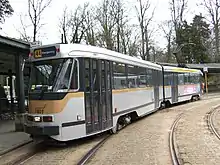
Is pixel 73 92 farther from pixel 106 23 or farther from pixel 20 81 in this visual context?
pixel 106 23

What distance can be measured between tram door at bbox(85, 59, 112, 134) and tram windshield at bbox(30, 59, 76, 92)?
0.68 meters

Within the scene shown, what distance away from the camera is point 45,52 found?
9344 mm

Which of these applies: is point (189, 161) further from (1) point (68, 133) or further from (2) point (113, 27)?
(2) point (113, 27)

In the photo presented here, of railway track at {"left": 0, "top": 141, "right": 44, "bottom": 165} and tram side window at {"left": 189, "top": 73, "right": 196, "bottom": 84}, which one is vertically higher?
tram side window at {"left": 189, "top": 73, "right": 196, "bottom": 84}

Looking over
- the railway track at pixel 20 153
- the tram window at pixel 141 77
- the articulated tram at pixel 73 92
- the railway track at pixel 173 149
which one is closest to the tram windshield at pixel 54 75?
the articulated tram at pixel 73 92

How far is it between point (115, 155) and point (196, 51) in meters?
51.9

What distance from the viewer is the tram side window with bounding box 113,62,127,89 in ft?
37.5

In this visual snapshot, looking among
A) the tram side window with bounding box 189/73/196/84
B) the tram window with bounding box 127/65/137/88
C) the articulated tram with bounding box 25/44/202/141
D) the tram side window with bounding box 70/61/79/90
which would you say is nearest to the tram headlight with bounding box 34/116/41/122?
the articulated tram with bounding box 25/44/202/141

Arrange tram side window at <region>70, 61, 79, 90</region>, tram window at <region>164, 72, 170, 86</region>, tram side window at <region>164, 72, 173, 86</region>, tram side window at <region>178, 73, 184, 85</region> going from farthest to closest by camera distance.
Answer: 1. tram side window at <region>178, 73, 184, 85</region>
2. tram side window at <region>164, 72, 173, 86</region>
3. tram window at <region>164, 72, 170, 86</region>
4. tram side window at <region>70, 61, 79, 90</region>

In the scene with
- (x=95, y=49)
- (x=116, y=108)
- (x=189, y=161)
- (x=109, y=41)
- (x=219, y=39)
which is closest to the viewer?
(x=189, y=161)

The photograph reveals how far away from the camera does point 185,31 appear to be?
56.4m

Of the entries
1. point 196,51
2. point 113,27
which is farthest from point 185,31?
point 113,27

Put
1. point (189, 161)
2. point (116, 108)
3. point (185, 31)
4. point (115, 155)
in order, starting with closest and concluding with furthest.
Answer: point (189, 161)
point (115, 155)
point (116, 108)
point (185, 31)

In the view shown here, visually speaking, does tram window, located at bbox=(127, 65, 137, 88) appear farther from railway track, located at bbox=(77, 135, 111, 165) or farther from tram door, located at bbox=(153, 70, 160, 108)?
tram door, located at bbox=(153, 70, 160, 108)
